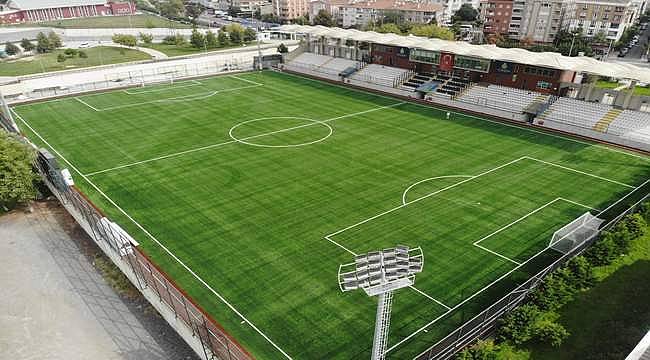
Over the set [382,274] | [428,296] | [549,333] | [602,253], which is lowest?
[428,296]

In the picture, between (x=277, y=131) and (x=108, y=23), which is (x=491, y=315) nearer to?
(x=277, y=131)

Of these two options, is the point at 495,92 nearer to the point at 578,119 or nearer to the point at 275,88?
the point at 578,119

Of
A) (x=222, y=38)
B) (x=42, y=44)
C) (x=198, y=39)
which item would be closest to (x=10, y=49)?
(x=42, y=44)

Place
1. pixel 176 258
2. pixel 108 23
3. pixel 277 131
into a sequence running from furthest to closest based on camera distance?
pixel 108 23 < pixel 277 131 < pixel 176 258

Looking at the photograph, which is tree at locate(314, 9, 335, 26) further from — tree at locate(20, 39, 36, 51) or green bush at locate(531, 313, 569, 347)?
green bush at locate(531, 313, 569, 347)

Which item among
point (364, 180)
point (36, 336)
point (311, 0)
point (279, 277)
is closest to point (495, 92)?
point (364, 180)
